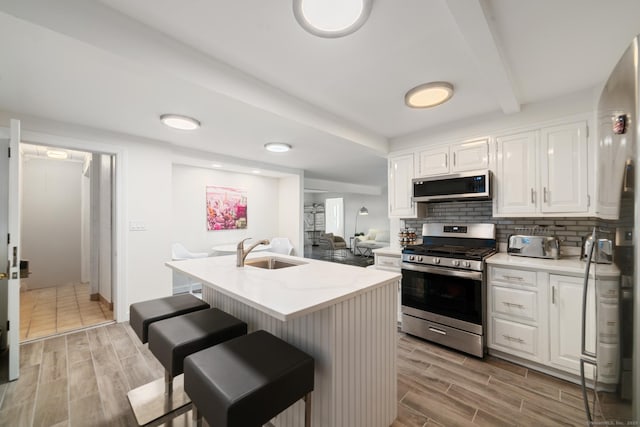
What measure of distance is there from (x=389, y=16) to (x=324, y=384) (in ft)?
6.66

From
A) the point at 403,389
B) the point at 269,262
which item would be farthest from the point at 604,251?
the point at 269,262

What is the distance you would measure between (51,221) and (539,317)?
7.50 metres

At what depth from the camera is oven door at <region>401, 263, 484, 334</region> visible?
7.71ft

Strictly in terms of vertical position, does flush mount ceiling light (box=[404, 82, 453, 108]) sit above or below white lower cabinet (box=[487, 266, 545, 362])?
above

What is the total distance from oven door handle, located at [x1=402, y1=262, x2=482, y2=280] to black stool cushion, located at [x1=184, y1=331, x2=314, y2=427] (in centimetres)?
185

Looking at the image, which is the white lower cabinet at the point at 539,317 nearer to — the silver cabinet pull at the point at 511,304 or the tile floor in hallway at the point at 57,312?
the silver cabinet pull at the point at 511,304

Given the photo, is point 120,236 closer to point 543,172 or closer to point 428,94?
point 428,94

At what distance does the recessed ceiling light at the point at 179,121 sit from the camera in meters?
2.54

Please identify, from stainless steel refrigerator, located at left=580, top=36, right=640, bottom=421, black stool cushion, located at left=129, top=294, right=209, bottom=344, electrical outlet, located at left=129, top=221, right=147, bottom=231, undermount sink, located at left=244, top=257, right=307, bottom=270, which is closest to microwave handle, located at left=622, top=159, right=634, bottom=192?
stainless steel refrigerator, located at left=580, top=36, right=640, bottom=421

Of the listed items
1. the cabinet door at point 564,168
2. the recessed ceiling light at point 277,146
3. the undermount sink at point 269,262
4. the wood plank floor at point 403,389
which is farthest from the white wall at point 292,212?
the cabinet door at point 564,168

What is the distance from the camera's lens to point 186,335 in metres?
1.40

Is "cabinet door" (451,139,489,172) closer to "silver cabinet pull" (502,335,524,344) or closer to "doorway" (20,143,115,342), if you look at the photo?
"silver cabinet pull" (502,335,524,344)

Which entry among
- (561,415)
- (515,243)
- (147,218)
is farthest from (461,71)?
(147,218)

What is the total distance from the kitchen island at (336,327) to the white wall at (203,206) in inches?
137
